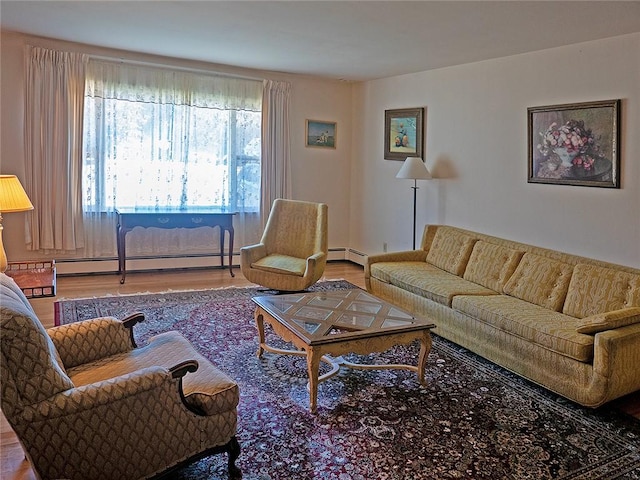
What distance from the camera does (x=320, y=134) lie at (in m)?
7.05

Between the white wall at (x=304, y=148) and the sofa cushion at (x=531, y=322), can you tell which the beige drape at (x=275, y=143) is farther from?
the sofa cushion at (x=531, y=322)

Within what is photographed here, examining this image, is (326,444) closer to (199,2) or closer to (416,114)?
(199,2)

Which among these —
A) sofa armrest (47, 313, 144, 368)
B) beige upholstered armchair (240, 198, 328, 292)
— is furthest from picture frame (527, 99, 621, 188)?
sofa armrest (47, 313, 144, 368)

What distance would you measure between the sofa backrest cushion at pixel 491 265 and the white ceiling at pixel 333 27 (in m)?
1.69

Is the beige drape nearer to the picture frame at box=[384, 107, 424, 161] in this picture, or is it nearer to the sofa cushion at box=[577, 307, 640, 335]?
the picture frame at box=[384, 107, 424, 161]

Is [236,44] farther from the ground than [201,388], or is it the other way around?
[236,44]

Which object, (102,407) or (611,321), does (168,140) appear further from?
(611,321)

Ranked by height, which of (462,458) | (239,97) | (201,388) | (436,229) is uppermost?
(239,97)

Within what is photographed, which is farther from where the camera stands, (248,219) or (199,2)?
(248,219)

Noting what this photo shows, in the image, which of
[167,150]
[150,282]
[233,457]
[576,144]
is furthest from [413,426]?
[167,150]

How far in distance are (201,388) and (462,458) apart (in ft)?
4.12

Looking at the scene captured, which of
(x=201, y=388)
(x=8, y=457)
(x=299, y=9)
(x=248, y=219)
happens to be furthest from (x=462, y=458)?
(x=248, y=219)

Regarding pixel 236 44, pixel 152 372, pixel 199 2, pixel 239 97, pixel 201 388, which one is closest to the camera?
pixel 152 372

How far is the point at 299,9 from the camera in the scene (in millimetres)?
3701
